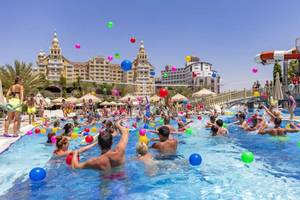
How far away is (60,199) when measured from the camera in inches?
161

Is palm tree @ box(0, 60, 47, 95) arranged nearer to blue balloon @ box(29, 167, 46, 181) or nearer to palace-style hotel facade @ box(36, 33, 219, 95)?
blue balloon @ box(29, 167, 46, 181)

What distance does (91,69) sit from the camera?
142250 mm

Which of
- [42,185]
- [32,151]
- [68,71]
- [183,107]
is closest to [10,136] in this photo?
[32,151]

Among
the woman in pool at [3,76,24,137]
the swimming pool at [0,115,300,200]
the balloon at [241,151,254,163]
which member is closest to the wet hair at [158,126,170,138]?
the swimming pool at [0,115,300,200]

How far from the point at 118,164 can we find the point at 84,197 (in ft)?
2.81

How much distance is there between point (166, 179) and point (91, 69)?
14093 centimetres

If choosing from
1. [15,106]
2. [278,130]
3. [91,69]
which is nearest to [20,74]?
[15,106]

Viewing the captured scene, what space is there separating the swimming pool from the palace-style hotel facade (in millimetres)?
107875

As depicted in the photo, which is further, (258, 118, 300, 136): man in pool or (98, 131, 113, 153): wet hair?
(258, 118, 300, 136): man in pool

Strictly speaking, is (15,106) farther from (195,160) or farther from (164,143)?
(195,160)

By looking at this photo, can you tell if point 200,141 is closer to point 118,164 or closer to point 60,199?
point 118,164

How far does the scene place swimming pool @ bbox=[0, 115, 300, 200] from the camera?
169 inches

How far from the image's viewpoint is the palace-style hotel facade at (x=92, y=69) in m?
125

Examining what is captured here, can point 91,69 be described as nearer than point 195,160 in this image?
No
